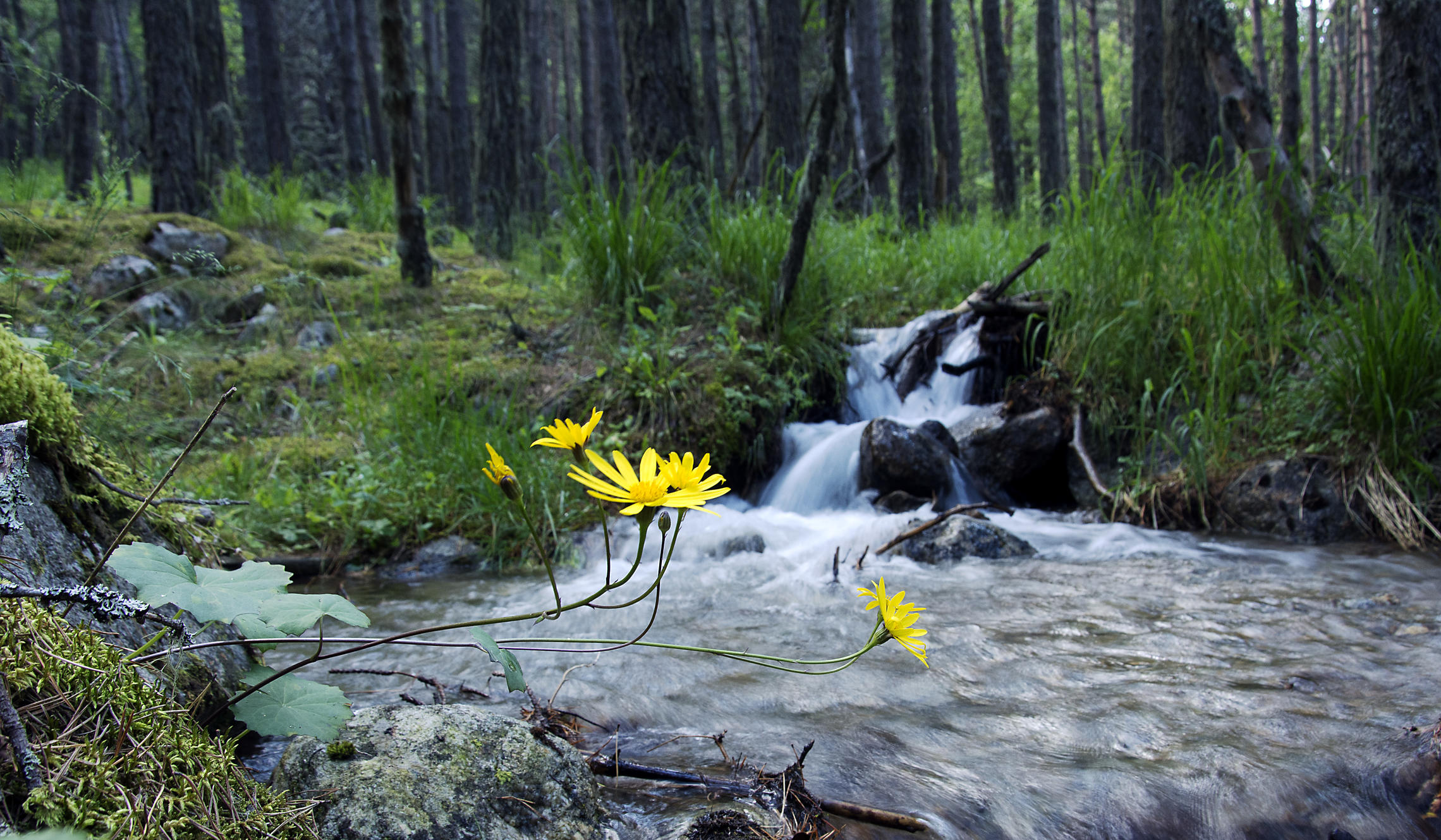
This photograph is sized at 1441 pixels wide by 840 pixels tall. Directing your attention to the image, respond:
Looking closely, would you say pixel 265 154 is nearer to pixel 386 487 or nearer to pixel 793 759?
pixel 386 487

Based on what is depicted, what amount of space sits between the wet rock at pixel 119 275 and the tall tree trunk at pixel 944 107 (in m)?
7.53

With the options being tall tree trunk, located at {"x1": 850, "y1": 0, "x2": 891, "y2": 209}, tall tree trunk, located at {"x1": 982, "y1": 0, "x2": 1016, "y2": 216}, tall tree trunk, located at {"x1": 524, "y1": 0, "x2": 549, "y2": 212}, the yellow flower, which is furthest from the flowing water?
tall tree trunk, located at {"x1": 524, "y1": 0, "x2": 549, "y2": 212}

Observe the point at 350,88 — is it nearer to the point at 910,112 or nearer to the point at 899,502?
the point at 910,112

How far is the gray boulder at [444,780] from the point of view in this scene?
107 centimetres

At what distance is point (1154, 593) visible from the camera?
285 centimetres

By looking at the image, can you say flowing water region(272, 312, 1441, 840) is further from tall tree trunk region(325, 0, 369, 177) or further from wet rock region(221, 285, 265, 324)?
tall tree trunk region(325, 0, 369, 177)

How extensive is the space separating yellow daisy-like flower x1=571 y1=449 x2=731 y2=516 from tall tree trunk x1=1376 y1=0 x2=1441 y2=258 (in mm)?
4030

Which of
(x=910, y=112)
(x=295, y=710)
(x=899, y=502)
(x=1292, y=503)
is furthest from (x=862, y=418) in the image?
(x=910, y=112)

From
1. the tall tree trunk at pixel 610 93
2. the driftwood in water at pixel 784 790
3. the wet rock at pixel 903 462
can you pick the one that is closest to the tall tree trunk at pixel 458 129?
the tall tree trunk at pixel 610 93

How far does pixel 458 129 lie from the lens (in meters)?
12.4

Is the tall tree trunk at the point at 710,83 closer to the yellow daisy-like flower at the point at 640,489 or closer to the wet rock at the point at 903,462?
the wet rock at the point at 903,462

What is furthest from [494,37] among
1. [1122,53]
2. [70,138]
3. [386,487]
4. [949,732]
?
[1122,53]

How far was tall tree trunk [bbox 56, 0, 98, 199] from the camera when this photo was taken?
9078mm

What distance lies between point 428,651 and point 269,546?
1326mm
